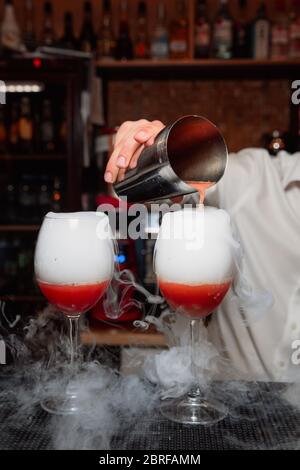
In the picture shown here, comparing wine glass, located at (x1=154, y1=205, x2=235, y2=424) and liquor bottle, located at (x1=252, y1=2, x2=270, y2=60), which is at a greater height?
liquor bottle, located at (x1=252, y1=2, x2=270, y2=60)

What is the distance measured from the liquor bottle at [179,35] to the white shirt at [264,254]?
5.88 feet

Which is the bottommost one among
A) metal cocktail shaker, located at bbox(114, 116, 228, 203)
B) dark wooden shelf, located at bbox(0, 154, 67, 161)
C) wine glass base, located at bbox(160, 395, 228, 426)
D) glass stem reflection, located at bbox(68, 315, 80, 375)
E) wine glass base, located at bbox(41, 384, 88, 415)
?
wine glass base, located at bbox(160, 395, 228, 426)

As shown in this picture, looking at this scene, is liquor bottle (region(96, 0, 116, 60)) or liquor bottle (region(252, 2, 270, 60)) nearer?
liquor bottle (region(252, 2, 270, 60))

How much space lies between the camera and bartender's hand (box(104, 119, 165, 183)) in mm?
1069

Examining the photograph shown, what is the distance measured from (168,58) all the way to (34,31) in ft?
3.04

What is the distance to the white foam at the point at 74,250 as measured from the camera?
84cm

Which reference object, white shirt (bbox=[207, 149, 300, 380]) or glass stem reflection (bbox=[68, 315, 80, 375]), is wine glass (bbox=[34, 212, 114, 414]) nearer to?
glass stem reflection (bbox=[68, 315, 80, 375])

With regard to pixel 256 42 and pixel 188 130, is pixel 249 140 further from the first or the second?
pixel 188 130

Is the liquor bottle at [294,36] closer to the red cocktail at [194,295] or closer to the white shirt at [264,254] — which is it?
the white shirt at [264,254]

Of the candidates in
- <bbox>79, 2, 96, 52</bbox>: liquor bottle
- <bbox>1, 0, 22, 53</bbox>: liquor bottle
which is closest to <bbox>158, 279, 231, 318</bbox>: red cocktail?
<bbox>1, 0, 22, 53</bbox>: liquor bottle

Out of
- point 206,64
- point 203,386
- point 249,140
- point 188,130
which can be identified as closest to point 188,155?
point 188,130

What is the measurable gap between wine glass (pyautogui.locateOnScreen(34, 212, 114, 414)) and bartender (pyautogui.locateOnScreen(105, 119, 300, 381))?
39 cm
